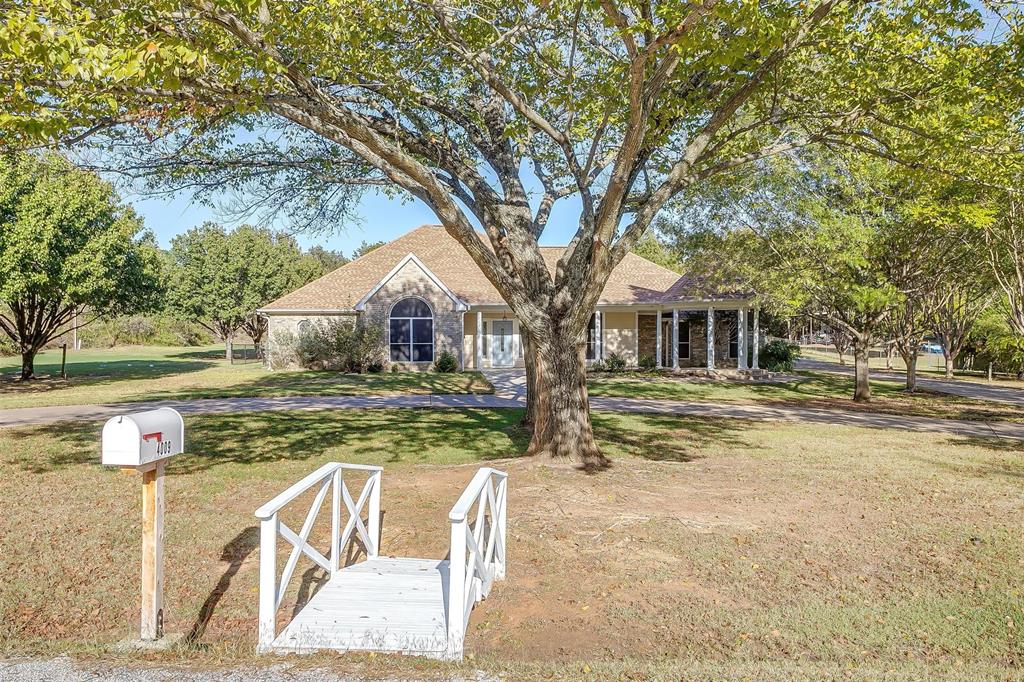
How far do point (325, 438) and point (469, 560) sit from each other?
8.28m

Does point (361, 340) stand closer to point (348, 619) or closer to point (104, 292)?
point (104, 292)

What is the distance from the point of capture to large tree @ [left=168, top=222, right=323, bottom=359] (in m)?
36.6

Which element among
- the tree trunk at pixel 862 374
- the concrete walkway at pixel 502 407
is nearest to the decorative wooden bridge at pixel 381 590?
the concrete walkway at pixel 502 407

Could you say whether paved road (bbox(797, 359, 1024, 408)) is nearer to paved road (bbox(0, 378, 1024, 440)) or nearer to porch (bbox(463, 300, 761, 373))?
paved road (bbox(0, 378, 1024, 440))

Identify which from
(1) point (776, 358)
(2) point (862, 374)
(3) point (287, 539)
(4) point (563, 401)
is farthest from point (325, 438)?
(1) point (776, 358)

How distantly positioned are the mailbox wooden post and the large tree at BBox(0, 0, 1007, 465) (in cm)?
309

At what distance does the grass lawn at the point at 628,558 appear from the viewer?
4.01m

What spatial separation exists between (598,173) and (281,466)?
24.3 feet

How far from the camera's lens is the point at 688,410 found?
16359 millimetres

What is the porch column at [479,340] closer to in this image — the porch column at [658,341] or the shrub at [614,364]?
the shrub at [614,364]

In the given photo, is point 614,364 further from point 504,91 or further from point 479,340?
point 504,91

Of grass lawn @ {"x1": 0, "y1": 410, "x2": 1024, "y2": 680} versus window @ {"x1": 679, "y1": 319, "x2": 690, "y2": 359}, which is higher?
window @ {"x1": 679, "y1": 319, "x2": 690, "y2": 359}

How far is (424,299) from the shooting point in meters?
26.0

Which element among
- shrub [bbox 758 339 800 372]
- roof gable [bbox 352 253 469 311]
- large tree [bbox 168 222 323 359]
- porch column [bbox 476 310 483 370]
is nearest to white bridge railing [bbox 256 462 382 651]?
roof gable [bbox 352 253 469 311]
